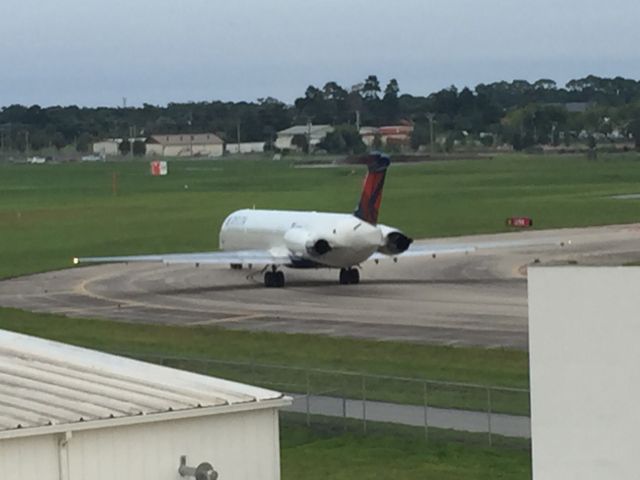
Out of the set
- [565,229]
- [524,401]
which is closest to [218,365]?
[524,401]

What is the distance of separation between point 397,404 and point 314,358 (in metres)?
9.24

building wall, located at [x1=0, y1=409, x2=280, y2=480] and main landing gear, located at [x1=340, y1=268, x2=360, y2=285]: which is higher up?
building wall, located at [x1=0, y1=409, x2=280, y2=480]

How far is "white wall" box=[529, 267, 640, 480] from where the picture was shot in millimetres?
18688

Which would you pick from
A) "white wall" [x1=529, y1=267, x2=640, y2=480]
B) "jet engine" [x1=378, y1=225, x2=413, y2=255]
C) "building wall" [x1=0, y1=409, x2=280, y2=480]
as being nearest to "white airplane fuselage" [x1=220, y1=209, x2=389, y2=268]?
"jet engine" [x1=378, y1=225, x2=413, y2=255]

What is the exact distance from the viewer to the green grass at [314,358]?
39812 mm

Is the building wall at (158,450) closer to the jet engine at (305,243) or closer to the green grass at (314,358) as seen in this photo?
the green grass at (314,358)

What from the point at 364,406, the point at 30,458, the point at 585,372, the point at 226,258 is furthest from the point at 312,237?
the point at 585,372

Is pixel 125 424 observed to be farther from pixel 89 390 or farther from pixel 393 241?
pixel 393 241

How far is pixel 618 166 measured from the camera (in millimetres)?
195375

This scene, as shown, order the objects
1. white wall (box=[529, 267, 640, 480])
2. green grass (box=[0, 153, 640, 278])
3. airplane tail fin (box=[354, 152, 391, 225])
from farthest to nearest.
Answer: green grass (box=[0, 153, 640, 278]) → airplane tail fin (box=[354, 152, 391, 225]) → white wall (box=[529, 267, 640, 480])

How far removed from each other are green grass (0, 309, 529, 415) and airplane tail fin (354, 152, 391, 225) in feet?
41.4

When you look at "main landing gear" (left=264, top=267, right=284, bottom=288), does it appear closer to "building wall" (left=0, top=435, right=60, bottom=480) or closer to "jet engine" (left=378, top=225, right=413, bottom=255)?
"jet engine" (left=378, top=225, right=413, bottom=255)

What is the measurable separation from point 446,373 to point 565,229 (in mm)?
59150

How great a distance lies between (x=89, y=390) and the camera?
25.0m
